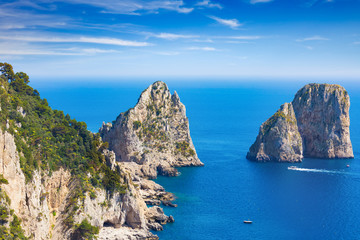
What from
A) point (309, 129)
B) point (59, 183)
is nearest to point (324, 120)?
point (309, 129)

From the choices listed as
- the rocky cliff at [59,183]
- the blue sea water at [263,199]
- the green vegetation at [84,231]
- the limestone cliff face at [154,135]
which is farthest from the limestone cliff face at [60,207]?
the limestone cliff face at [154,135]

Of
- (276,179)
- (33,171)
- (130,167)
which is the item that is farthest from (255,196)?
(33,171)

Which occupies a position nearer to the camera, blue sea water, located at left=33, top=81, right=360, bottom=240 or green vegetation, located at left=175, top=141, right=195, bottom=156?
blue sea water, located at left=33, top=81, right=360, bottom=240

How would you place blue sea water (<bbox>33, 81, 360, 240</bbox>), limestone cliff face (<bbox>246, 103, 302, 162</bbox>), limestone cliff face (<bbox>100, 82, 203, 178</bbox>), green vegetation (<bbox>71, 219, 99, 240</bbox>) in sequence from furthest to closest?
limestone cliff face (<bbox>246, 103, 302, 162</bbox>)
limestone cliff face (<bbox>100, 82, 203, 178</bbox>)
blue sea water (<bbox>33, 81, 360, 240</bbox>)
green vegetation (<bbox>71, 219, 99, 240</bbox>)

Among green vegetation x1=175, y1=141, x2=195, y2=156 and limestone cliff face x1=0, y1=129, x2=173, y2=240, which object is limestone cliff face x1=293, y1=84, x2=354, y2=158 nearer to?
green vegetation x1=175, y1=141, x2=195, y2=156

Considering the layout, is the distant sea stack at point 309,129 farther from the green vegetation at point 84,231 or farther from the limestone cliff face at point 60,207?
the green vegetation at point 84,231

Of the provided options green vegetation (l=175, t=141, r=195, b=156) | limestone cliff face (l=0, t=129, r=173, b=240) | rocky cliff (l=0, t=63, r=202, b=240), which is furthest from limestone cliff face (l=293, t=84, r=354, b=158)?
limestone cliff face (l=0, t=129, r=173, b=240)

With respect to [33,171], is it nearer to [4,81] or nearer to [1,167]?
[1,167]

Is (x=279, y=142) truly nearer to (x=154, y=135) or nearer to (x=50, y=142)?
(x=154, y=135)
